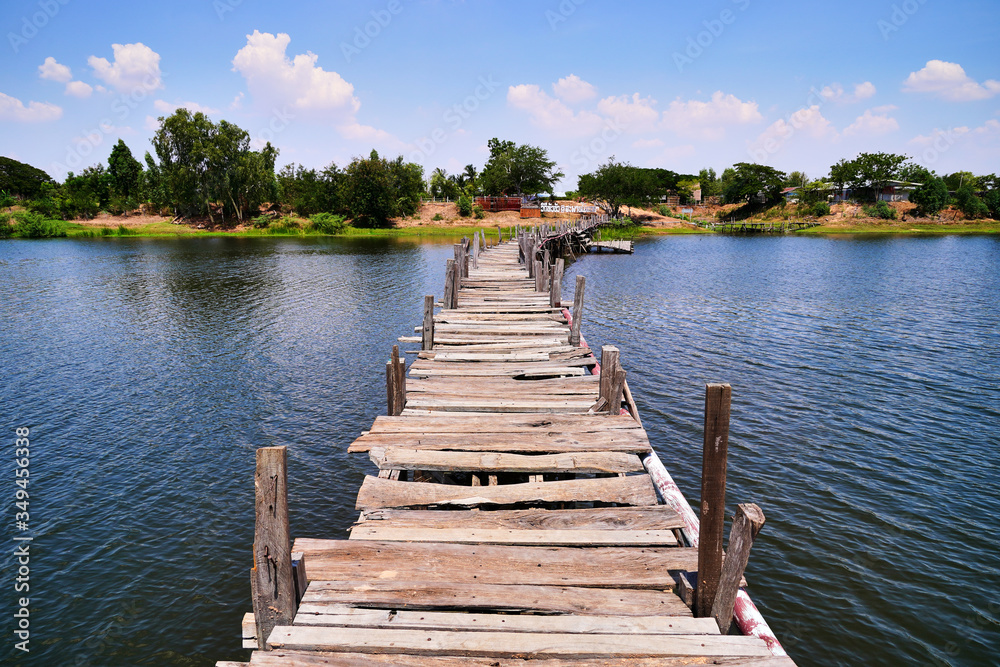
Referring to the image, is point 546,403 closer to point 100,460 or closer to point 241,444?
point 241,444

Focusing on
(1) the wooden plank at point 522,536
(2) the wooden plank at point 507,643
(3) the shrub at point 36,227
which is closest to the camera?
(2) the wooden plank at point 507,643

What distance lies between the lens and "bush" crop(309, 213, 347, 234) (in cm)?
8144

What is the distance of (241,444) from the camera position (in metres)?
13.3

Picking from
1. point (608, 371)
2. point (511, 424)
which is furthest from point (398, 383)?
point (608, 371)

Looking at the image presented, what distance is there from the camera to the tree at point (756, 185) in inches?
4040

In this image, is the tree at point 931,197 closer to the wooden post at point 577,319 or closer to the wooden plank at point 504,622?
the wooden post at point 577,319

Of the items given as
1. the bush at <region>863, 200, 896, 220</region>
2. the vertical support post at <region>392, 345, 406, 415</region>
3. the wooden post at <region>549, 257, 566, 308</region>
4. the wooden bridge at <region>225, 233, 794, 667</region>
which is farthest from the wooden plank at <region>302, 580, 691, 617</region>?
the bush at <region>863, 200, 896, 220</region>

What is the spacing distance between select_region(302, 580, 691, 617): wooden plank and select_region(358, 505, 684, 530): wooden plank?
3.31 ft

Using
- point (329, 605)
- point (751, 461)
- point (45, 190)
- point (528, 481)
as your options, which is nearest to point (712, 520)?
point (528, 481)

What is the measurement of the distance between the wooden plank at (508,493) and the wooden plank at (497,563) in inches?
34.6

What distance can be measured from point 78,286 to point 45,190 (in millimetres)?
84103

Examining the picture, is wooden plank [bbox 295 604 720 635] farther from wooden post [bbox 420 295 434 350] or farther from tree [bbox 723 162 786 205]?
tree [bbox 723 162 786 205]

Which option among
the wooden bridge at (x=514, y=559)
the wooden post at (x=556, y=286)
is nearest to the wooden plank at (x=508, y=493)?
the wooden bridge at (x=514, y=559)

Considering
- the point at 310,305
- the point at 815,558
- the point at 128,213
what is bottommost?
the point at 815,558
